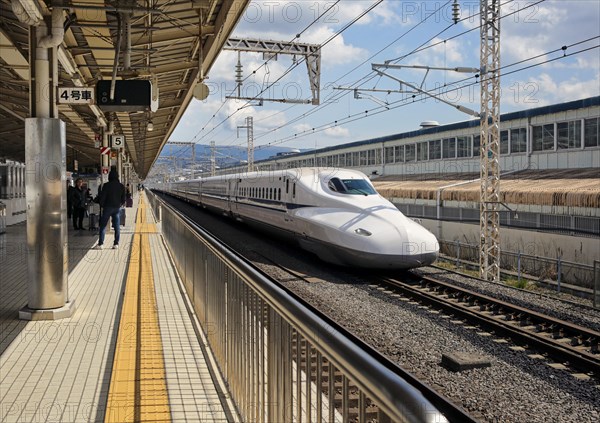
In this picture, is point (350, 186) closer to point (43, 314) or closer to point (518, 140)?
point (43, 314)

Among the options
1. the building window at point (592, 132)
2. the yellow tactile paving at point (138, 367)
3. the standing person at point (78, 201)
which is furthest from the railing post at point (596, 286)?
the standing person at point (78, 201)

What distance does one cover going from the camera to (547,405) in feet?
19.1

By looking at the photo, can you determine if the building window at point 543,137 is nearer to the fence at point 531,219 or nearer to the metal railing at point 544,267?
the fence at point 531,219

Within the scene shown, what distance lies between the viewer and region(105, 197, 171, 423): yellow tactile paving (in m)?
4.05

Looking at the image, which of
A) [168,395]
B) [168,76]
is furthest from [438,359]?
[168,76]

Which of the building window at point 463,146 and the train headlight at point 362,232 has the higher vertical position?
the building window at point 463,146

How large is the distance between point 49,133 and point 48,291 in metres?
1.77

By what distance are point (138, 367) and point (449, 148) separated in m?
29.2

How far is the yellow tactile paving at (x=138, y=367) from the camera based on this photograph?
4051 millimetres

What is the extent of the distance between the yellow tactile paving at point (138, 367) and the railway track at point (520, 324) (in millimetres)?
4680

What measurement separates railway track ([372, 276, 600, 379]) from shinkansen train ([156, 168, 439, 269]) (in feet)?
2.15

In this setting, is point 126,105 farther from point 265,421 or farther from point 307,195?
point 307,195

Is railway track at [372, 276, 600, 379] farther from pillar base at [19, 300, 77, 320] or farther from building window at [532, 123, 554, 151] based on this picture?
building window at [532, 123, 554, 151]

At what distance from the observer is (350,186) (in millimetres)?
14336
